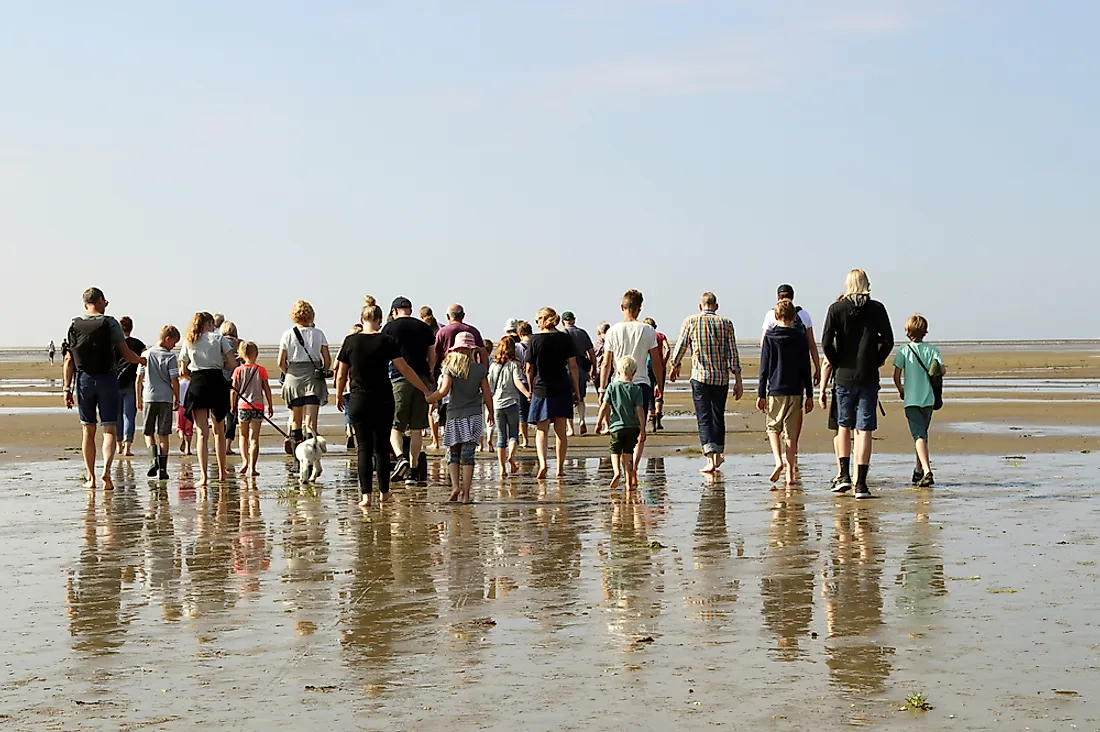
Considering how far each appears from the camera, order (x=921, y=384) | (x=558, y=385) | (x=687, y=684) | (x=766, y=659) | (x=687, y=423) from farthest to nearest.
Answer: (x=687, y=423) < (x=558, y=385) < (x=921, y=384) < (x=766, y=659) < (x=687, y=684)

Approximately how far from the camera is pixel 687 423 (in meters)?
23.7

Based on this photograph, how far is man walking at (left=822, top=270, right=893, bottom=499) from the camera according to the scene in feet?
41.7

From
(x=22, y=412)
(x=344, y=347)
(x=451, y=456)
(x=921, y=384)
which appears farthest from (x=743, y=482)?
(x=22, y=412)

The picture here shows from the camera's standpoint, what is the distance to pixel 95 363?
1384cm

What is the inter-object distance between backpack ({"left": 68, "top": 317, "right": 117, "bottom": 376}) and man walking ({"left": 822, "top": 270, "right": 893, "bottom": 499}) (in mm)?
7081

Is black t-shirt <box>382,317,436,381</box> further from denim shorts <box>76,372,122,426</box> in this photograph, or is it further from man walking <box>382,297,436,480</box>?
denim shorts <box>76,372,122,426</box>

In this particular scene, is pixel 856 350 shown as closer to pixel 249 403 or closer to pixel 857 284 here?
pixel 857 284

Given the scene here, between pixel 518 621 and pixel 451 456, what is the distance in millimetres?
5434

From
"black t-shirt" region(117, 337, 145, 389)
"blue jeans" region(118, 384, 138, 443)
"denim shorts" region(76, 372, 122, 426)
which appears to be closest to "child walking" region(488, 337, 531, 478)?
"denim shorts" region(76, 372, 122, 426)

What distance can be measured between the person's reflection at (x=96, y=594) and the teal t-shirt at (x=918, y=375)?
753 cm

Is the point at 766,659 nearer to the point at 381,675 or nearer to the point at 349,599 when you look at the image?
the point at 381,675

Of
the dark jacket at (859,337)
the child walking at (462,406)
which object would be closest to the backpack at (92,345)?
the child walking at (462,406)

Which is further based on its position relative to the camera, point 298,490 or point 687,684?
point 298,490

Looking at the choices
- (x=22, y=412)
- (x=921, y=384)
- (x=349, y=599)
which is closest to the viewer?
(x=349, y=599)
